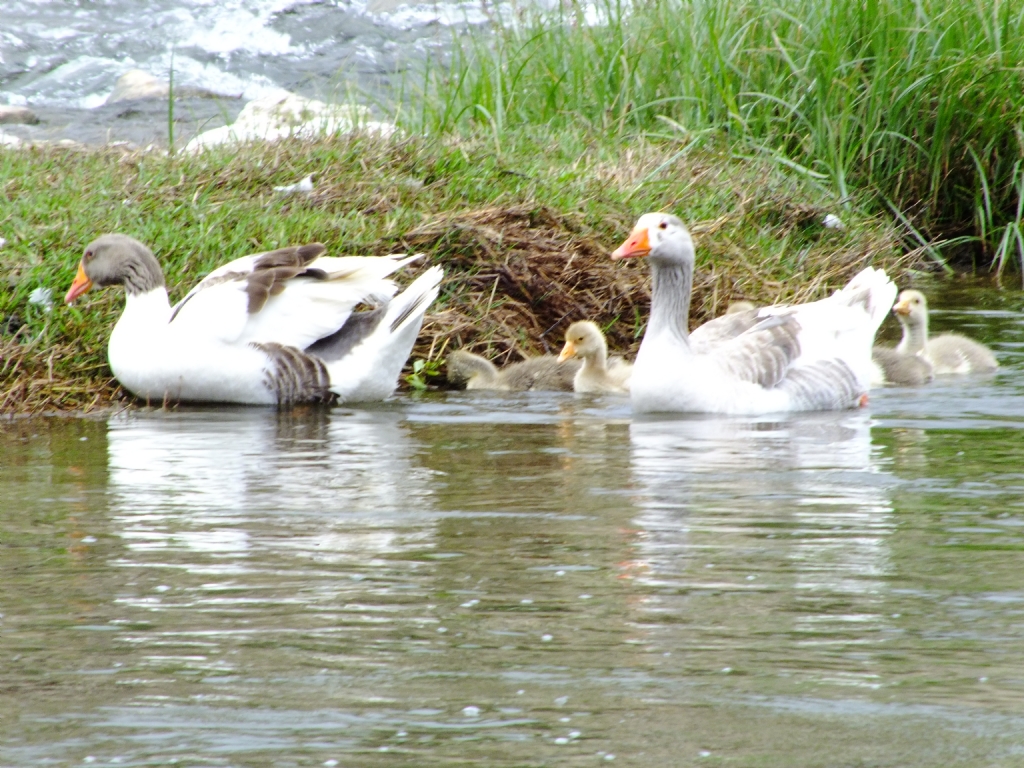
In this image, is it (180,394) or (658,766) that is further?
(180,394)

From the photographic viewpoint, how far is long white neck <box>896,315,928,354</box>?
31.0 ft

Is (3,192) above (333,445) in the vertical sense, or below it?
above

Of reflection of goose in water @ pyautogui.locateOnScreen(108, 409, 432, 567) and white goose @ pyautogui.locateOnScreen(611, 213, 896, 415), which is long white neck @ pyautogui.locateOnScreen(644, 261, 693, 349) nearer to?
white goose @ pyautogui.locateOnScreen(611, 213, 896, 415)

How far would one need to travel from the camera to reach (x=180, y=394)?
7.94 m

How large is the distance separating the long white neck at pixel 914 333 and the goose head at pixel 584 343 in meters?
1.94

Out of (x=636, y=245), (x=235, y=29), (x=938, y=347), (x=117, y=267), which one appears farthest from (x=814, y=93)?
(x=235, y=29)

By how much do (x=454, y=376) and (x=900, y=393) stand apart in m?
2.37

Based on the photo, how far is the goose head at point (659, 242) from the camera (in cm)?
794

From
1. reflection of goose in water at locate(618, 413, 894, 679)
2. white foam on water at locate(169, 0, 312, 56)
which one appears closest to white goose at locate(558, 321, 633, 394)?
reflection of goose in water at locate(618, 413, 894, 679)

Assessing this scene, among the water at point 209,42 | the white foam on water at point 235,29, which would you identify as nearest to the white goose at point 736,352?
the water at point 209,42

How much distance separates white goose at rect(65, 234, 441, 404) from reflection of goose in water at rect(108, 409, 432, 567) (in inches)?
7.1

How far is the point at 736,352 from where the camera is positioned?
7953 mm

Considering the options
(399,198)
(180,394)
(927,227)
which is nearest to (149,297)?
(180,394)

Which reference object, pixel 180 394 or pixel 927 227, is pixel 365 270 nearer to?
pixel 180 394
